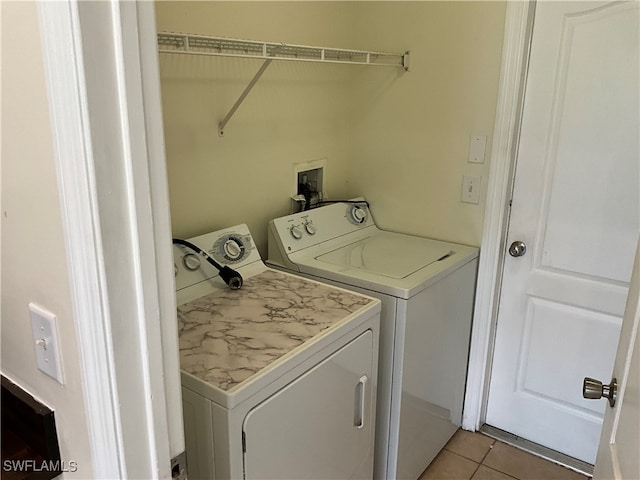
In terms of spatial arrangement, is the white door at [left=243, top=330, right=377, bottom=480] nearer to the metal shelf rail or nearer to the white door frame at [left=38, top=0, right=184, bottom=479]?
the white door frame at [left=38, top=0, right=184, bottom=479]

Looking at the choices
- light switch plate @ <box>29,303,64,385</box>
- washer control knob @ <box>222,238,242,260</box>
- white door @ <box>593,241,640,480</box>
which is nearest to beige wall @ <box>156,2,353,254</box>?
washer control knob @ <box>222,238,242,260</box>

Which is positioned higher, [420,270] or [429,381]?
[420,270]

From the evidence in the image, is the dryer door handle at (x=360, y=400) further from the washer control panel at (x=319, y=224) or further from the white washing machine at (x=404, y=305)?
the washer control panel at (x=319, y=224)

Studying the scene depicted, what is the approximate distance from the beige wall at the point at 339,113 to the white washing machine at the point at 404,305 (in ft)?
0.54

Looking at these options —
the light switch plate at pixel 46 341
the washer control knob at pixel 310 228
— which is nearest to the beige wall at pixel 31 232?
the light switch plate at pixel 46 341

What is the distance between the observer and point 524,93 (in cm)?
210

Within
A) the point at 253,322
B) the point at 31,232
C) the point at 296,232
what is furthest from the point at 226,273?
the point at 31,232

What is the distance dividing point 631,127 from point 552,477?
147cm

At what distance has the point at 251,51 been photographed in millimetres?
1852

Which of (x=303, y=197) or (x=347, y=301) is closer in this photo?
(x=347, y=301)

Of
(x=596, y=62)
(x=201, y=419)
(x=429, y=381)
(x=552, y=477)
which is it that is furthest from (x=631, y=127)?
(x=201, y=419)

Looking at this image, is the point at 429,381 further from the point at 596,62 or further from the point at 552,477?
the point at 596,62

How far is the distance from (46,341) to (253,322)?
78cm

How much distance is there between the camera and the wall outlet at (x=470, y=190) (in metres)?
2.25
